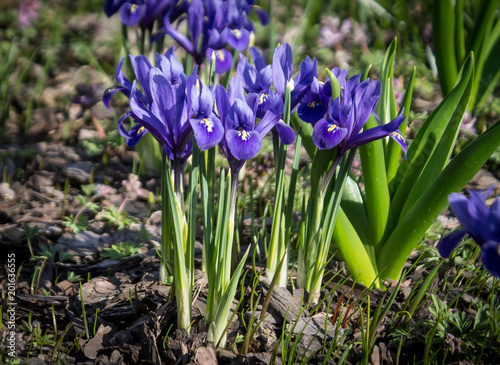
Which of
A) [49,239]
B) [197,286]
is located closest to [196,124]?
[197,286]

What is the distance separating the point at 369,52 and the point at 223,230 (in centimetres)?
329

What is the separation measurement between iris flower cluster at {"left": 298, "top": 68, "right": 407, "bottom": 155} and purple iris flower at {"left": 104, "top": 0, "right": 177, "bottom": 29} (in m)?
1.31

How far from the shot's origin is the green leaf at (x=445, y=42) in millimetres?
3094

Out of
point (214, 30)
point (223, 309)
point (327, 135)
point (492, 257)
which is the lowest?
point (223, 309)

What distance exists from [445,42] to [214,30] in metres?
1.65

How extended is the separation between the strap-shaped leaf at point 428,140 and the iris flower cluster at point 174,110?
96cm

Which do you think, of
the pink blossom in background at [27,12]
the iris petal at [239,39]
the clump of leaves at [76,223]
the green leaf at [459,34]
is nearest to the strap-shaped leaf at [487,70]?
the green leaf at [459,34]

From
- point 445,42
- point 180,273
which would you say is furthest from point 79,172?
point 445,42

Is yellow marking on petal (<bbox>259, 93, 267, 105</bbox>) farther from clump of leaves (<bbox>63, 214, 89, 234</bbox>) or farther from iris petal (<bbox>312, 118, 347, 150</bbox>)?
clump of leaves (<bbox>63, 214, 89, 234</bbox>)

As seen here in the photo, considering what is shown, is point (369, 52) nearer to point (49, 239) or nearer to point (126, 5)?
point (126, 5)

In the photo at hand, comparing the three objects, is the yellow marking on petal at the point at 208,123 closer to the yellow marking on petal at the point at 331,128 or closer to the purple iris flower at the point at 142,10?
the yellow marking on petal at the point at 331,128

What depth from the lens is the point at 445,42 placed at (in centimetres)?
314

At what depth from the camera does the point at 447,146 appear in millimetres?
1893

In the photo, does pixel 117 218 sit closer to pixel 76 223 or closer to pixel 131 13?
pixel 76 223
